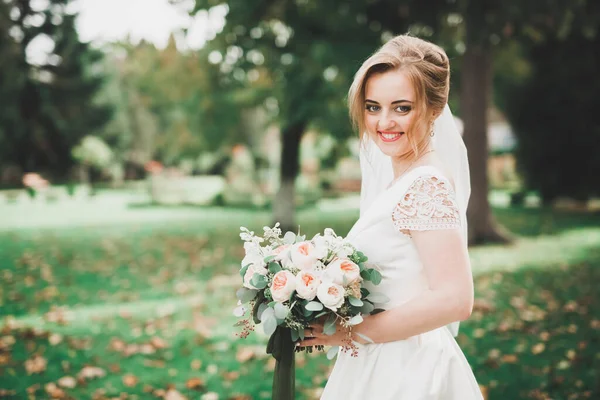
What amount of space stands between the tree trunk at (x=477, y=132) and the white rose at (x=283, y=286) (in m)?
11.7

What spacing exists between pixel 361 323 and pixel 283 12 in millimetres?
11439

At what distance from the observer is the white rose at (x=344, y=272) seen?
184 centimetres

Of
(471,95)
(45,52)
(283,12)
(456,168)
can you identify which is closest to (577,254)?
(471,95)

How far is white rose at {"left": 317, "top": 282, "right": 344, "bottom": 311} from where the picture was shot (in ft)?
5.95

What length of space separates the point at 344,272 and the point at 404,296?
0.92 feet

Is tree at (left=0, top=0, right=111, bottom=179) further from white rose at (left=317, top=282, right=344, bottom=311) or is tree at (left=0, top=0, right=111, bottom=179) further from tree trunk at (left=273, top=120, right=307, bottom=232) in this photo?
white rose at (left=317, top=282, right=344, bottom=311)

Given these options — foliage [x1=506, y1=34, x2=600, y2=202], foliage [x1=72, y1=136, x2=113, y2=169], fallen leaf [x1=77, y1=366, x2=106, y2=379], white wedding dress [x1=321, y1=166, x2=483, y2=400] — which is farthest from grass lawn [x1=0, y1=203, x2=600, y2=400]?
foliage [x1=72, y1=136, x2=113, y2=169]

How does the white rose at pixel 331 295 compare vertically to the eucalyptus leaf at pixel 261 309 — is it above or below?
above

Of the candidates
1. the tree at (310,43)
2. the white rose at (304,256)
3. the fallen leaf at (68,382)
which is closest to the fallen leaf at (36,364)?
the fallen leaf at (68,382)

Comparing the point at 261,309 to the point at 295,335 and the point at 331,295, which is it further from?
the point at 331,295

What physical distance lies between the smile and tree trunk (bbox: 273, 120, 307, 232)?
503 inches

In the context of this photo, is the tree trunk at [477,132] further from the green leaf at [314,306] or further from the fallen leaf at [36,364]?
the green leaf at [314,306]

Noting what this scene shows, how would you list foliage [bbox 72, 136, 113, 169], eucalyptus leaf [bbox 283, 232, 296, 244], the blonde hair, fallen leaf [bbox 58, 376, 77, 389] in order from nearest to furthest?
the blonde hair, eucalyptus leaf [bbox 283, 232, 296, 244], fallen leaf [bbox 58, 376, 77, 389], foliage [bbox 72, 136, 113, 169]

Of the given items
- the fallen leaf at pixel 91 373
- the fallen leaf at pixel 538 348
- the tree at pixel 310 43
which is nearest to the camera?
the fallen leaf at pixel 91 373
